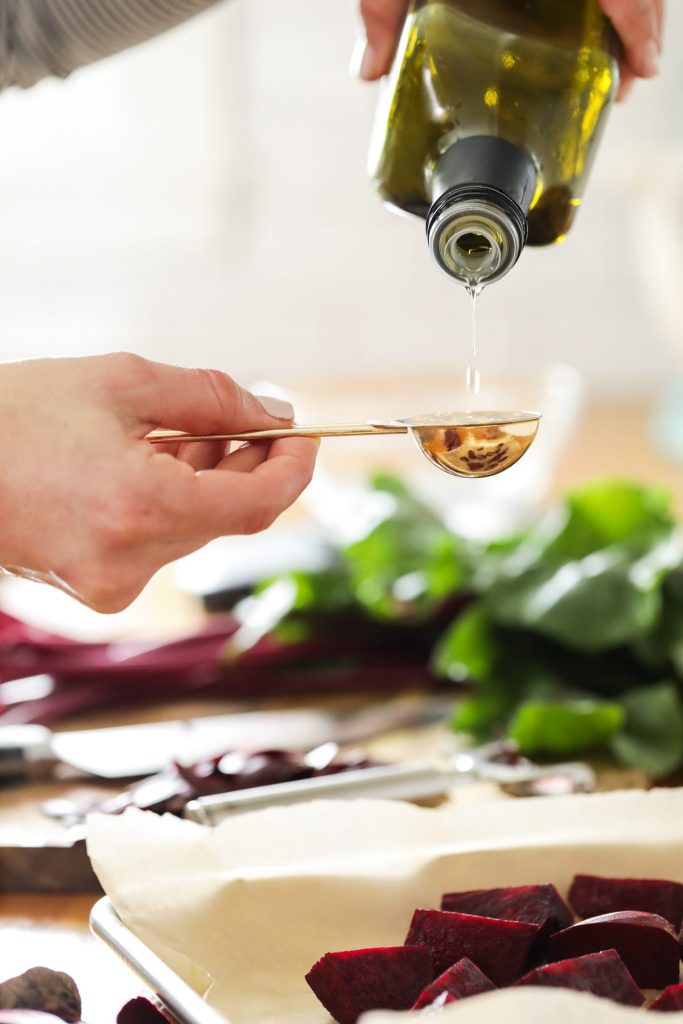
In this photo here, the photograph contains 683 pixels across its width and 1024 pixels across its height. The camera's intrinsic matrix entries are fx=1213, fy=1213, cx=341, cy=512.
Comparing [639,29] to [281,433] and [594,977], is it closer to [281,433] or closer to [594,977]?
[281,433]

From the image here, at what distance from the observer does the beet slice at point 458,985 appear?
0.44 m

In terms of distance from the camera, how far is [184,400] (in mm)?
477

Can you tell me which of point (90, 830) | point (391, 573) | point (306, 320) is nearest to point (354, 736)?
point (391, 573)

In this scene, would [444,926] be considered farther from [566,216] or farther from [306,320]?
[306,320]

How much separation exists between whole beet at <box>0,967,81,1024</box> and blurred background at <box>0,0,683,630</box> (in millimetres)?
2352

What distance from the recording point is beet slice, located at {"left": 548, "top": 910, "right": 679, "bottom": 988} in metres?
0.49

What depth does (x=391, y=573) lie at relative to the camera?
1005 mm

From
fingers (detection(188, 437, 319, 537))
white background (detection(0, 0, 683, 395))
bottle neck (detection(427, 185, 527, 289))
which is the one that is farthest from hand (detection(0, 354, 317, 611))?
white background (detection(0, 0, 683, 395))

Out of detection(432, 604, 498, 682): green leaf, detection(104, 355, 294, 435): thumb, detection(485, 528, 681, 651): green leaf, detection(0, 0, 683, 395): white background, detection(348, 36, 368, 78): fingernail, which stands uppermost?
detection(0, 0, 683, 395): white background

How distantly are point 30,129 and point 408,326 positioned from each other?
1.03 m

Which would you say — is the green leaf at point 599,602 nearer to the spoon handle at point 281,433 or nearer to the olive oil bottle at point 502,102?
the olive oil bottle at point 502,102

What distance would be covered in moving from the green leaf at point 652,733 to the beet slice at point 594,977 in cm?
34

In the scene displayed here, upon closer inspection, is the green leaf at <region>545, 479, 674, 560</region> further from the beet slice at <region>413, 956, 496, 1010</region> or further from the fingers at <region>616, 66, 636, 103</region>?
the beet slice at <region>413, 956, 496, 1010</region>

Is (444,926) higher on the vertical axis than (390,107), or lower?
lower
